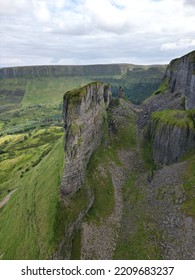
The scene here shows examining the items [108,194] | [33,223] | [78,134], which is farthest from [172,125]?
[33,223]

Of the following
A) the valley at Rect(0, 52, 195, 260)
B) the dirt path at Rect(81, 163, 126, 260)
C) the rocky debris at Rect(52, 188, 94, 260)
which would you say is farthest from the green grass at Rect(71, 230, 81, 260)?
the dirt path at Rect(81, 163, 126, 260)

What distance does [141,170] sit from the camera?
103 metres

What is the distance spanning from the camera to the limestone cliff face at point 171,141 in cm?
9706

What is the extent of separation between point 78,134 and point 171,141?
32513 millimetres

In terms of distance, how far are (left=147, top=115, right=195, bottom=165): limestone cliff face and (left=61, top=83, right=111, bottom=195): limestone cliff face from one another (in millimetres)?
21648

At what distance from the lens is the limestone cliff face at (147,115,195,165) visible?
97062mm

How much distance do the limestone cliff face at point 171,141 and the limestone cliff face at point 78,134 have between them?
71.0 feet

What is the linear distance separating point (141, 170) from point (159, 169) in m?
8.18

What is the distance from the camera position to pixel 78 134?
87812 mm

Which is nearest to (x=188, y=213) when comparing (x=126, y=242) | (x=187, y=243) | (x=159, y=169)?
(x=187, y=243)

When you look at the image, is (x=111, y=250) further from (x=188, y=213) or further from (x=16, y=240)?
(x=16, y=240)

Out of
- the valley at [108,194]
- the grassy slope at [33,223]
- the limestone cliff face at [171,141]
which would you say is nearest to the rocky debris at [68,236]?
the valley at [108,194]

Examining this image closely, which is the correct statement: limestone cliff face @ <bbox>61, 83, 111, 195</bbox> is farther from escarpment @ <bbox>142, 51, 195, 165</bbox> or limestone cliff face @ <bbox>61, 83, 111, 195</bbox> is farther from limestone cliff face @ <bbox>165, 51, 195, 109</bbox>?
limestone cliff face @ <bbox>165, 51, 195, 109</bbox>

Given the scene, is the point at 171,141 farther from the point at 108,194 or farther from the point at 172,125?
the point at 108,194
